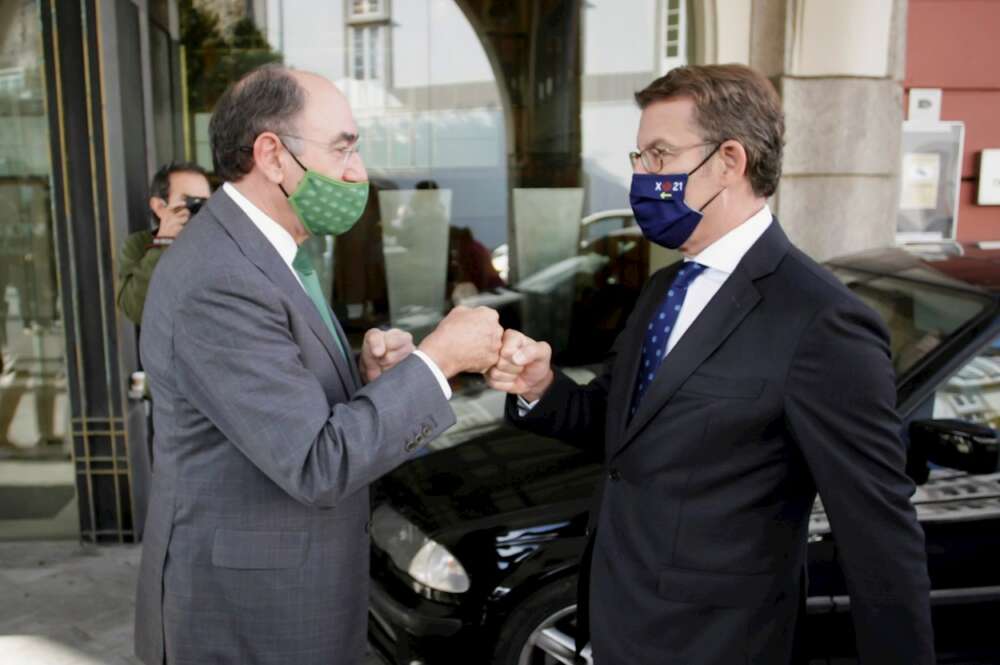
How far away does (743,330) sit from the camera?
167cm

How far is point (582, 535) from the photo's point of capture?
2773 mm

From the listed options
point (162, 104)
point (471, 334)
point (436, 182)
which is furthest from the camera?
point (436, 182)

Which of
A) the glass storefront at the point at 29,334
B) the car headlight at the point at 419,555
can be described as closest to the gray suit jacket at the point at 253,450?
the car headlight at the point at 419,555

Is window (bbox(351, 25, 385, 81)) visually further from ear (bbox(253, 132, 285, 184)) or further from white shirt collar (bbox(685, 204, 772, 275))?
white shirt collar (bbox(685, 204, 772, 275))

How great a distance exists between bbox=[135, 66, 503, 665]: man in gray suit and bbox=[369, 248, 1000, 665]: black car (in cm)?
89

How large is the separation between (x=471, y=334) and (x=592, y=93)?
5.16m

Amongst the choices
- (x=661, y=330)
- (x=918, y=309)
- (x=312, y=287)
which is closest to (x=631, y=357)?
(x=661, y=330)

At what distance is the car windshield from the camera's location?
2.93 m

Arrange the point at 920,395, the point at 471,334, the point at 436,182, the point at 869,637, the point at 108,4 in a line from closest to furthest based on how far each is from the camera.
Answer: the point at 869,637 < the point at 471,334 < the point at 920,395 < the point at 108,4 < the point at 436,182

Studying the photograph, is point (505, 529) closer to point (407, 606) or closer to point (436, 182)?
point (407, 606)

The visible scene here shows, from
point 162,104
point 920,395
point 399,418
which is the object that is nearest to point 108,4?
point 162,104

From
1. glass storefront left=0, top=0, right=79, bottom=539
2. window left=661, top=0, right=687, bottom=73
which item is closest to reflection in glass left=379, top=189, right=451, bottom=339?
window left=661, top=0, right=687, bottom=73

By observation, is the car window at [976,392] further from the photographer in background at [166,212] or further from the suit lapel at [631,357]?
the photographer in background at [166,212]

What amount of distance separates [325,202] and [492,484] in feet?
4.92
